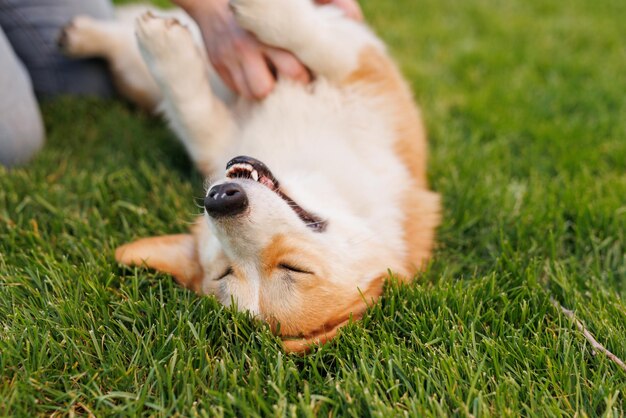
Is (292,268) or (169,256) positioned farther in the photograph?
(169,256)

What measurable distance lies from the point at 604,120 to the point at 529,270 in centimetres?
188

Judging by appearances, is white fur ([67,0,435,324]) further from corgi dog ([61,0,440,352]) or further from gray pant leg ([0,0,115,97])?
gray pant leg ([0,0,115,97])

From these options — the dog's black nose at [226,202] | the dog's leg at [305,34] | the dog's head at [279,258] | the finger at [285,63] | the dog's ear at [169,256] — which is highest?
the dog's leg at [305,34]

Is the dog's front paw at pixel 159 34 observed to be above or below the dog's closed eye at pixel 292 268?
above

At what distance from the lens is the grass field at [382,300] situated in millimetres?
1820

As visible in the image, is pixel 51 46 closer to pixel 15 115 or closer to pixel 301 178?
pixel 15 115

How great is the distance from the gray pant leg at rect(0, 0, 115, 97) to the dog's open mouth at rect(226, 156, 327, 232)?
2.03 meters

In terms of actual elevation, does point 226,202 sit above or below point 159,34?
below

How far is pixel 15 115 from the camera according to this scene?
2.94 meters

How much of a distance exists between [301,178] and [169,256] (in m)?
0.65

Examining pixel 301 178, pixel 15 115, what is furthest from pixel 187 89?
pixel 15 115

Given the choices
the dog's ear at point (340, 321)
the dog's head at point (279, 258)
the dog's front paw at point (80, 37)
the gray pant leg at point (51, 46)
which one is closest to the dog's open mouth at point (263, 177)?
the dog's head at point (279, 258)

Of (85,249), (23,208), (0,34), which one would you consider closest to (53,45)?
(0,34)

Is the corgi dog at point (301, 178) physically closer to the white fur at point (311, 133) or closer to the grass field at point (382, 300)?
the white fur at point (311, 133)
